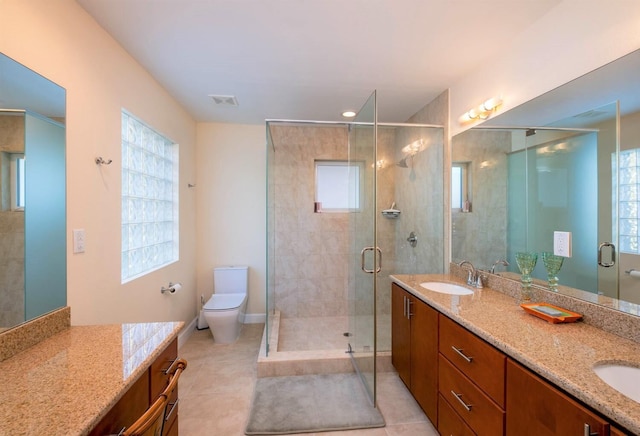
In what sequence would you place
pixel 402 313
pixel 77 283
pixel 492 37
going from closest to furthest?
pixel 77 283 → pixel 492 37 → pixel 402 313

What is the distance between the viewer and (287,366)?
89.4 inches

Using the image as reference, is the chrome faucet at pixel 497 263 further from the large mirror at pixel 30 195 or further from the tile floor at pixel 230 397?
the large mirror at pixel 30 195

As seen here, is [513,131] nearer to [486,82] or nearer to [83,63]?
[486,82]

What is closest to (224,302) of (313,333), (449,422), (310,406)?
(313,333)

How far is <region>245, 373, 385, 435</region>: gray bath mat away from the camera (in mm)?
1729

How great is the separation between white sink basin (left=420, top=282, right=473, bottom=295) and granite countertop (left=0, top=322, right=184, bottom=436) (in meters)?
1.70

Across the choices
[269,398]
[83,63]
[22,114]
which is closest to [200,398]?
[269,398]

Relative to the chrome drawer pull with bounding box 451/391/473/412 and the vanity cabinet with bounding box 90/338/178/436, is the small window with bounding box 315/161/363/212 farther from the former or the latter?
the vanity cabinet with bounding box 90/338/178/436

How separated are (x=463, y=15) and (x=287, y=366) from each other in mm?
2713

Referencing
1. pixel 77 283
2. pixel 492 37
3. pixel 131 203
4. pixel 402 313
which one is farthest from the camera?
pixel 131 203

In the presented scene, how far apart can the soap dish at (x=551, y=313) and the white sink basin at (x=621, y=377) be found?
34 cm

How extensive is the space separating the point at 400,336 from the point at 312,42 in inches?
86.3

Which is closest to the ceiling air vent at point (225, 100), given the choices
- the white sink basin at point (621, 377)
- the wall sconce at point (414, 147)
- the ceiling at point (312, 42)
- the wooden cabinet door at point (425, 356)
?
the ceiling at point (312, 42)

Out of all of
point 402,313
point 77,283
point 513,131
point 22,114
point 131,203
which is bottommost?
point 402,313
